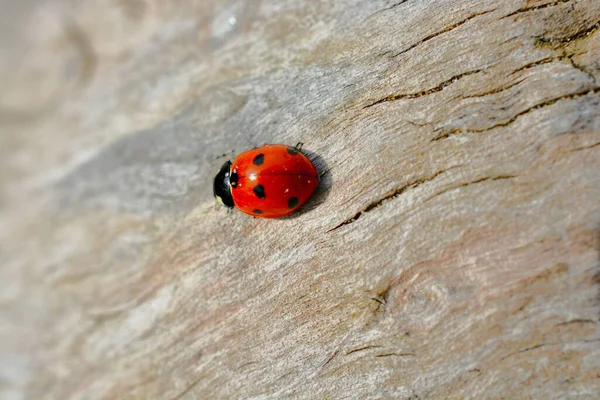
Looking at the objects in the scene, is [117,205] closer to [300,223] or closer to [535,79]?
[300,223]

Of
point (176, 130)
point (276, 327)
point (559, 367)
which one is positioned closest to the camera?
point (559, 367)

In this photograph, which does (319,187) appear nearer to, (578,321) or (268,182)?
(268,182)

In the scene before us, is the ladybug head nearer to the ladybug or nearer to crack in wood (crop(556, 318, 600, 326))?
the ladybug

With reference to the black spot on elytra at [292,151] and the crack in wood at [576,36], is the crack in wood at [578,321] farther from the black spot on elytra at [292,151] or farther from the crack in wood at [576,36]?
the black spot on elytra at [292,151]

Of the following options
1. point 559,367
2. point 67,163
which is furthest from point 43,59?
point 559,367

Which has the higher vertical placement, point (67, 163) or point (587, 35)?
point (67, 163)

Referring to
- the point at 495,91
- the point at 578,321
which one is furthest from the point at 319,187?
the point at 578,321

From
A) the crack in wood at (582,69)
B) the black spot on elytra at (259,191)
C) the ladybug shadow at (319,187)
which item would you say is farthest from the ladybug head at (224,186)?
the crack in wood at (582,69)
